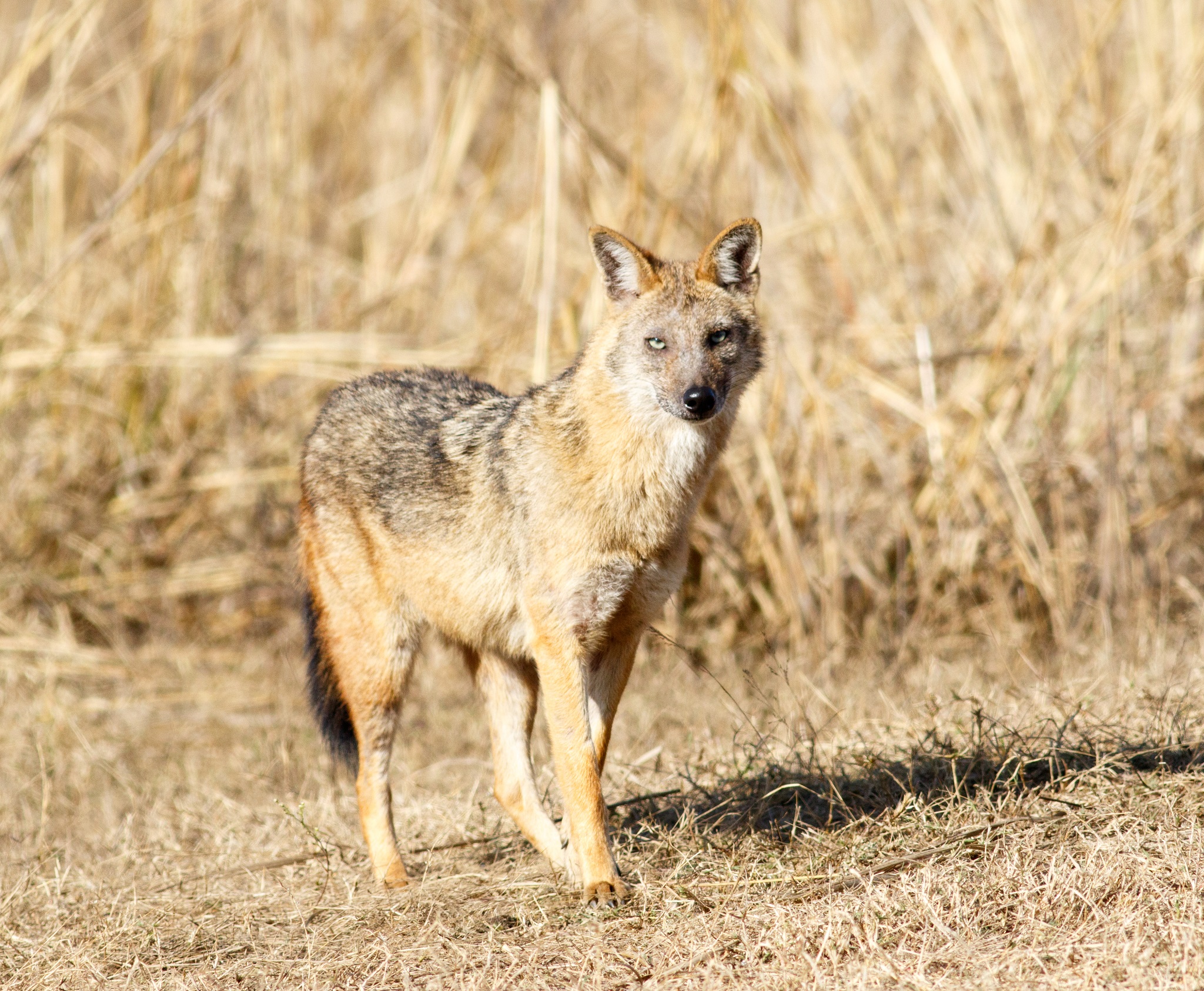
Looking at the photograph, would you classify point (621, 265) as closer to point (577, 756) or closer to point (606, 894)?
point (577, 756)

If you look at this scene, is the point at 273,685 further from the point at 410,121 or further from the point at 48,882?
the point at 410,121

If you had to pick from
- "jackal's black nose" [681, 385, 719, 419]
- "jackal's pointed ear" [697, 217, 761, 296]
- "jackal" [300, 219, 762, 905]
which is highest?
"jackal's pointed ear" [697, 217, 761, 296]

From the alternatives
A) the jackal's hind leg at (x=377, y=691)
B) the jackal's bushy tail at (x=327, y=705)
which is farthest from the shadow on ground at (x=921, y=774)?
the jackal's bushy tail at (x=327, y=705)

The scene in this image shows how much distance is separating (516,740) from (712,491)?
8.85ft

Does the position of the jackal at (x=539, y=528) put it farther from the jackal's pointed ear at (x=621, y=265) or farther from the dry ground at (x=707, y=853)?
the dry ground at (x=707, y=853)

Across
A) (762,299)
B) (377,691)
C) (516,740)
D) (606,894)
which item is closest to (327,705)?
(377,691)

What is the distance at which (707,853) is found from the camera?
4242mm

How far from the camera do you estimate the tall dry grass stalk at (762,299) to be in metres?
6.93

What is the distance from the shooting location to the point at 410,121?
11.0m

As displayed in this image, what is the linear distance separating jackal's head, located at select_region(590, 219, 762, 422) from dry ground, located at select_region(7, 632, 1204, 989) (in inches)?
49.0

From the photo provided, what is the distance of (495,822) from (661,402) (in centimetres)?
199

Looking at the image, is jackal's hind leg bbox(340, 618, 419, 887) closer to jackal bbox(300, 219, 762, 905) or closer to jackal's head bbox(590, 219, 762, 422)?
jackal bbox(300, 219, 762, 905)

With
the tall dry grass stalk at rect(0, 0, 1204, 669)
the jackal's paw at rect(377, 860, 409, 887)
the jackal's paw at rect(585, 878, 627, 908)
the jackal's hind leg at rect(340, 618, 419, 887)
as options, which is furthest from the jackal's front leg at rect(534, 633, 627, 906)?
the tall dry grass stalk at rect(0, 0, 1204, 669)

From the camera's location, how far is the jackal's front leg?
13.5ft
